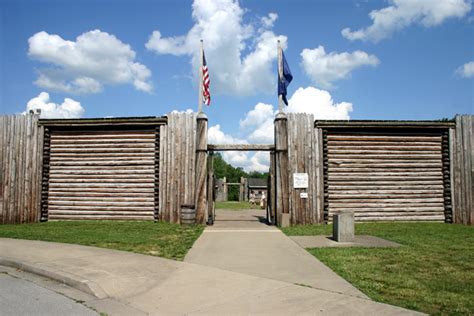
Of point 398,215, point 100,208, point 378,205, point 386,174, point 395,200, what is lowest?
point 398,215

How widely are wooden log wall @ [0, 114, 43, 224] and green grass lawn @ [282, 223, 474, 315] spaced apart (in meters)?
12.6

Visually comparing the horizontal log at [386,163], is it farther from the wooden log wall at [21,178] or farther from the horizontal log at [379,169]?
the wooden log wall at [21,178]

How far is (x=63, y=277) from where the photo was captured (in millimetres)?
6141

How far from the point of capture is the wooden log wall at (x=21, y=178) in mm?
16141

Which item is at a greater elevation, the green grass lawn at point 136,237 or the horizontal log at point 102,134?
the horizontal log at point 102,134

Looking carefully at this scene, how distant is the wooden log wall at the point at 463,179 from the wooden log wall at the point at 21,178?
57.5 ft

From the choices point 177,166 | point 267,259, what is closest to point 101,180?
point 177,166

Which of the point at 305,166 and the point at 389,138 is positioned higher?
the point at 389,138

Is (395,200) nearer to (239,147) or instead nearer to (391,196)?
(391,196)

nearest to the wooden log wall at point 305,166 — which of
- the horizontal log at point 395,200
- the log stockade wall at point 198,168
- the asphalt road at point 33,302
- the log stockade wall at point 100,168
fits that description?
the log stockade wall at point 198,168

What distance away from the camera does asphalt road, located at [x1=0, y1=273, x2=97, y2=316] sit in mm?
4688

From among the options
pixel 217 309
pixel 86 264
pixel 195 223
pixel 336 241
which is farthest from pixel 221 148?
pixel 217 309

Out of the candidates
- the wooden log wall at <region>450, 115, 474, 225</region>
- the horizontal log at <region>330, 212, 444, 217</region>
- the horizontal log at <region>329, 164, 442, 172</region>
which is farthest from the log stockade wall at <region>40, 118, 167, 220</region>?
the wooden log wall at <region>450, 115, 474, 225</region>

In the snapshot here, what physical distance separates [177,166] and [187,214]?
2.05m
